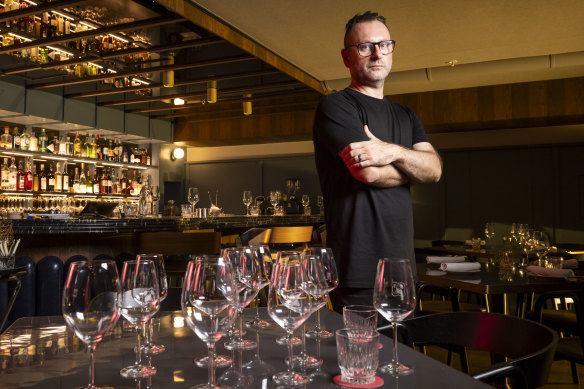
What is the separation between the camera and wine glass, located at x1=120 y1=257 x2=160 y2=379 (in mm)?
924

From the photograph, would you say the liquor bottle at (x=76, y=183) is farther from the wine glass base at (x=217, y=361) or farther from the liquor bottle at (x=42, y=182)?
the wine glass base at (x=217, y=361)

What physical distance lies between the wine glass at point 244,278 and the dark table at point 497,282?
5.32 feet

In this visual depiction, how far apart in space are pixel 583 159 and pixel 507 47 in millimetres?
2795

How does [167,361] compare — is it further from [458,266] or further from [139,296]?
[458,266]

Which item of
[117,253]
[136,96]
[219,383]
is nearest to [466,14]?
[117,253]

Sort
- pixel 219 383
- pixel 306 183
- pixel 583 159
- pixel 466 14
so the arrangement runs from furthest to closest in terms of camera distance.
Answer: pixel 306 183
pixel 583 159
pixel 466 14
pixel 219 383

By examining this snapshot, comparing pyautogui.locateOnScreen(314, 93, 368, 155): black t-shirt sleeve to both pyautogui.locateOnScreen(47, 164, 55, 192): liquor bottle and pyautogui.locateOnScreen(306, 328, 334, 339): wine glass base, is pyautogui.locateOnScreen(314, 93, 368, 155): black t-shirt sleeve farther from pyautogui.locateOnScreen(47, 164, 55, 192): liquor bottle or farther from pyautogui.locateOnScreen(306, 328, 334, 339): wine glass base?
pyautogui.locateOnScreen(47, 164, 55, 192): liquor bottle

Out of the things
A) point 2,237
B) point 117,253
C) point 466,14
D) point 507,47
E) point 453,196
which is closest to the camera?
point 2,237

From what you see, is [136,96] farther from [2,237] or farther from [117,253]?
[2,237]

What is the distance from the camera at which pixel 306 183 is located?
8.49 metres

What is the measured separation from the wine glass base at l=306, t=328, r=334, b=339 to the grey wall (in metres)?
6.87

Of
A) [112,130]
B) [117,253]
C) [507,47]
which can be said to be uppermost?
[507,47]

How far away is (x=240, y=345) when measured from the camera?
110 cm

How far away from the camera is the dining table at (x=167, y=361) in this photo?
0.87m
